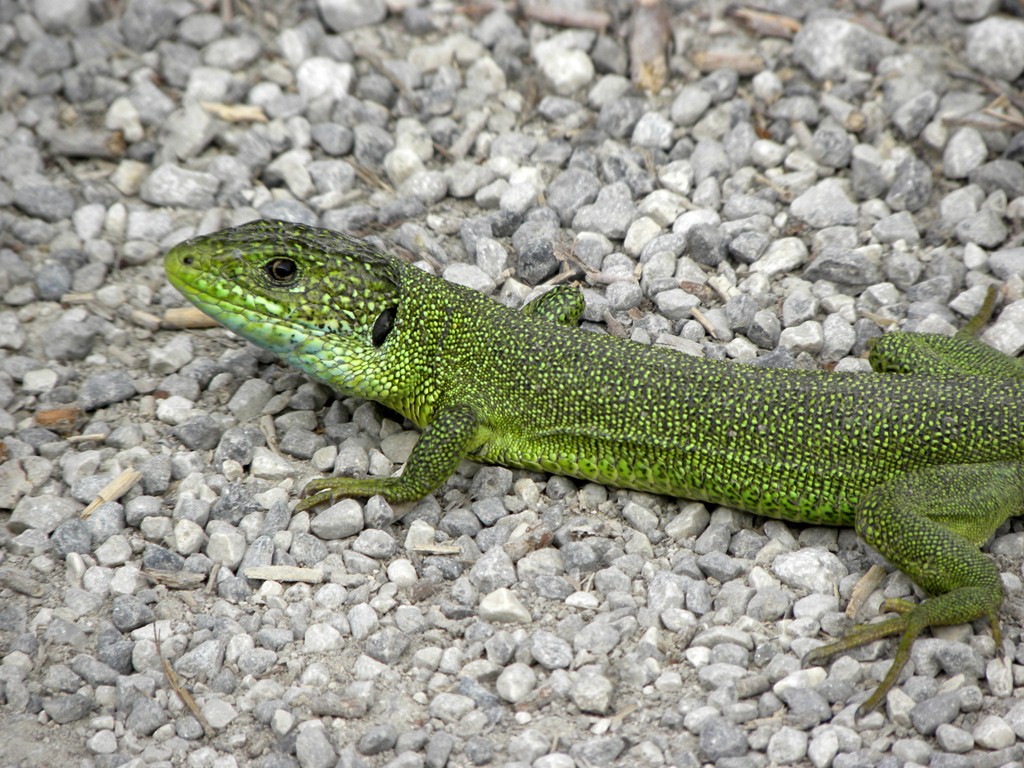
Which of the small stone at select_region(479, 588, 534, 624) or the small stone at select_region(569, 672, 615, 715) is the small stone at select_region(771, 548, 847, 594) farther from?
the small stone at select_region(479, 588, 534, 624)

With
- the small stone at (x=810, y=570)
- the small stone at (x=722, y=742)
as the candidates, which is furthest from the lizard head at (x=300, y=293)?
the small stone at (x=722, y=742)

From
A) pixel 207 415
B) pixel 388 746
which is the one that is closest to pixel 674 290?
pixel 207 415

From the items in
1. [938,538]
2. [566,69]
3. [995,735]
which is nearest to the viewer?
[995,735]

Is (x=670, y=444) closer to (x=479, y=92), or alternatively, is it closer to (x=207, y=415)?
(x=207, y=415)

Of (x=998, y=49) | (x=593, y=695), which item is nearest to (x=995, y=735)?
(x=593, y=695)

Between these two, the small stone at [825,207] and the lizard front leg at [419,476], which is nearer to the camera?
the lizard front leg at [419,476]

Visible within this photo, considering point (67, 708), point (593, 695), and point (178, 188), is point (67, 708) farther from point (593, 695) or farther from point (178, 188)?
point (178, 188)

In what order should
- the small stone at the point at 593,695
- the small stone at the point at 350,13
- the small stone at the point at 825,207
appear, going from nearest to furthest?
the small stone at the point at 593,695 < the small stone at the point at 825,207 < the small stone at the point at 350,13

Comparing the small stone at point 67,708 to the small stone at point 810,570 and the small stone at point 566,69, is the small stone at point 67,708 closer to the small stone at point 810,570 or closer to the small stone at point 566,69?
the small stone at point 810,570
